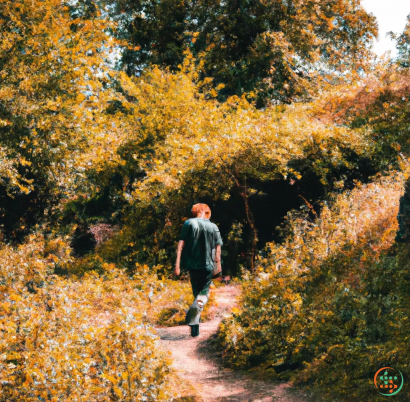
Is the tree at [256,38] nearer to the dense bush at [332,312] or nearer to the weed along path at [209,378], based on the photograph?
the dense bush at [332,312]

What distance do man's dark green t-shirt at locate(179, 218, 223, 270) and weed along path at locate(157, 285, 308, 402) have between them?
54.0 inches

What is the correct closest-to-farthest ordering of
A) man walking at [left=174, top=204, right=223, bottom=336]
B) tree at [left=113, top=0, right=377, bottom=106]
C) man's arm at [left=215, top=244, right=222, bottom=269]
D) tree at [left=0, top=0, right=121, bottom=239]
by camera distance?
man walking at [left=174, top=204, right=223, bottom=336]
man's arm at [left=215, top=244, right=222, bottom=269]
tree at [left=0, top=0, right=121, bottom=239]
tree at [left=113, top=0, right=377, bottom=106]

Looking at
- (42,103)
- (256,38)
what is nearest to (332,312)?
(42,103)

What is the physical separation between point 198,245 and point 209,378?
1805mm

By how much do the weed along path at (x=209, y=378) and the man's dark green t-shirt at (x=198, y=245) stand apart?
54.0 inches

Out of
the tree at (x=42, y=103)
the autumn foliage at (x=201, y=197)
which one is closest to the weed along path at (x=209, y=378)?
the autumn foliage at (x=201, y=197)

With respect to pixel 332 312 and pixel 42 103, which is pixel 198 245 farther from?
pixel 42 103

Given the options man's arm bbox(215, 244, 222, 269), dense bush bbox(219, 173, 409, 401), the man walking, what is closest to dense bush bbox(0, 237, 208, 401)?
the man walking

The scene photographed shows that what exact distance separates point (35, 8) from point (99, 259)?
7807 mm

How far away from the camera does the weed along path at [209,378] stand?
501 centimetres

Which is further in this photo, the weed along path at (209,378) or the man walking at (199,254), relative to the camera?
the man walking at (199,254)

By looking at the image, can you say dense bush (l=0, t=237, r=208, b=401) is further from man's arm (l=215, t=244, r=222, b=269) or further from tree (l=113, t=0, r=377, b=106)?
tree (l=113, t=0, r=377, b=106)

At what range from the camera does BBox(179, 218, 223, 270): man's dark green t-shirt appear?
6.50 m

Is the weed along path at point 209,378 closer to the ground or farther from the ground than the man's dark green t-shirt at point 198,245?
closer to the ground
